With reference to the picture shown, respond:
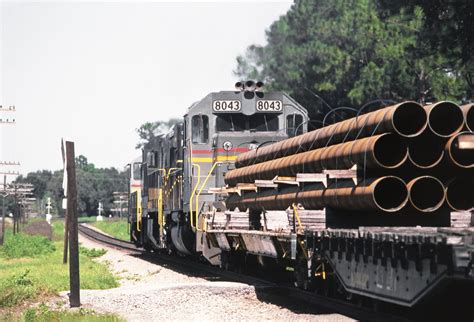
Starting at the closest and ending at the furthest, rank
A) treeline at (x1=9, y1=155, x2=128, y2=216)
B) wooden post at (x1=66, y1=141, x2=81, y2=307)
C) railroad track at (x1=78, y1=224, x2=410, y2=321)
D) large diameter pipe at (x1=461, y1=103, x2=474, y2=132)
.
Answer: large diameter pipe at (x1=461, y1=103, x2=474, y2=132), railroad track at (x1=78, y1=224, x2=410, y2=321), wooden post at (x1=66, y1=141, x2=81, y2=307), treeline at (x1=9, y1=155, x2=128, y2=216)

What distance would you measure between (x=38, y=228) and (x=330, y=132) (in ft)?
166

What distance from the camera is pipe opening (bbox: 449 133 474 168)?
11.3 meters

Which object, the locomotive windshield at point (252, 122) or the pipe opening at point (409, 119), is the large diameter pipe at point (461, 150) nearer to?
the pipe opening at point (409, 119)

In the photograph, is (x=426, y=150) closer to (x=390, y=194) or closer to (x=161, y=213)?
(x=390, y=194)

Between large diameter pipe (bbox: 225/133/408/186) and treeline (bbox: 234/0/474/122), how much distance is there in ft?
55.9

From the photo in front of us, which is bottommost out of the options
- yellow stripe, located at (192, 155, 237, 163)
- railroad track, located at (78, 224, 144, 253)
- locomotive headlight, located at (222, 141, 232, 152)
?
railroad track, located at (78, 224, 144, 253)

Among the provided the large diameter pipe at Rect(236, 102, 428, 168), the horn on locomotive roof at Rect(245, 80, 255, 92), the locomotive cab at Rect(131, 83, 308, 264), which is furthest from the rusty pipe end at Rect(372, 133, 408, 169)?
the horn on locomotive roof at Rect(245, 80, 255, 92)

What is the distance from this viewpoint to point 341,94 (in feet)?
158

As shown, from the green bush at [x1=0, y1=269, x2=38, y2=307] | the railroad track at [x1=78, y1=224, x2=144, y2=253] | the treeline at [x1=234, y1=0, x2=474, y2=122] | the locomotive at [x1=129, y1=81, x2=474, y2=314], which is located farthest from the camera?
the railroad track at [x1=78, y1=224, x2=144, y2=253]

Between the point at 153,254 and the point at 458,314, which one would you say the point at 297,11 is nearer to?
the point at 153,254

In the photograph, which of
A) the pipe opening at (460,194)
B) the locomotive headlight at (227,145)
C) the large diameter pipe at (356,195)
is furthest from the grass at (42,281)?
the pipe opening at (460,194)

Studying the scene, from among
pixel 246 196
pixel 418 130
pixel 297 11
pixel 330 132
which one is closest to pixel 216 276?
pixel 246 196

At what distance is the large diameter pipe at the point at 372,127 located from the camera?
451 inches

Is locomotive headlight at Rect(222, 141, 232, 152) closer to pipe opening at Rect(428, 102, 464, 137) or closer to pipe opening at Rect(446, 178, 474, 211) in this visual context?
pipe opening at Rect(446, 178, 474, 211)
